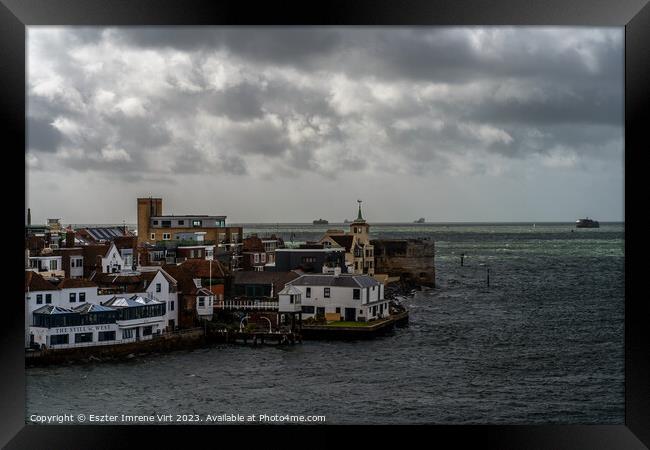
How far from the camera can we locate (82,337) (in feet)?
24.6

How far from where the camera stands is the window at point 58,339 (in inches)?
285

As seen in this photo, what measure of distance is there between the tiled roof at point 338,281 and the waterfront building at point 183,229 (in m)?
1.04

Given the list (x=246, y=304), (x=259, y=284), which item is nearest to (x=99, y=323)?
(x=246, y=304)

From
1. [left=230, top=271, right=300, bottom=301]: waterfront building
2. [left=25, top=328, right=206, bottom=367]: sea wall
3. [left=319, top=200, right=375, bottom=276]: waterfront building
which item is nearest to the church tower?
[left=319, top=200, right=375, bottom=276]: waterfront building

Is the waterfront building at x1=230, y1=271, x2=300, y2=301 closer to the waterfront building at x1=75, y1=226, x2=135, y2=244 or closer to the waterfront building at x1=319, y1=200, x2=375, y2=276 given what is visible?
the waterfront building at x1=319, y1=200, x2=375, y2=276

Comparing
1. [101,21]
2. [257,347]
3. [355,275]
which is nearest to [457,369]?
[355,275]

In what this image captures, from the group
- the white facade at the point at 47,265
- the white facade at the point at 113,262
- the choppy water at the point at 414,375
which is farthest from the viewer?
the white facade at the point at 113,262

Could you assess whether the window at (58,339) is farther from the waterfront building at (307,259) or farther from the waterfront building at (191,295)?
the waterfront building at (307,259)

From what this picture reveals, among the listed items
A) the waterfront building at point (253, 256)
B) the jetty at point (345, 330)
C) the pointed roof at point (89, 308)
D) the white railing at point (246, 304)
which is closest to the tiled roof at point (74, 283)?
the pointed roof at point (89, 308)

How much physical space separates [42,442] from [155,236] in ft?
13.6

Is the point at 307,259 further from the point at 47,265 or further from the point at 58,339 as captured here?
the point at 58,339

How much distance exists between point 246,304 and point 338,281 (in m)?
1.26

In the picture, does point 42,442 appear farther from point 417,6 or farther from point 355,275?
point 355,275

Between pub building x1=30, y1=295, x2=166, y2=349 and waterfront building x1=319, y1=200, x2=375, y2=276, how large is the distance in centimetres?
239
